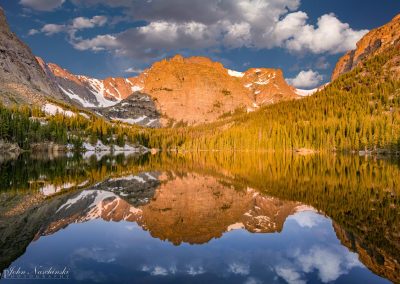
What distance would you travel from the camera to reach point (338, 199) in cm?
2417

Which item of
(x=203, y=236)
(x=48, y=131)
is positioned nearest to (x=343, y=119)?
(x=48, y=131)

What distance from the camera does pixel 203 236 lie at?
643 inches

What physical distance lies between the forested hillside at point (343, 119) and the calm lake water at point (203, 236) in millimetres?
95731

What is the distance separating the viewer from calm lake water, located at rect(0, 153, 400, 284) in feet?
38.0

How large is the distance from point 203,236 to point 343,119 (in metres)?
136

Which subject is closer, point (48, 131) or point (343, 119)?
point (343, 119)

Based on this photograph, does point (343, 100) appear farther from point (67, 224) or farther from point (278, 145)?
point (67, 224)

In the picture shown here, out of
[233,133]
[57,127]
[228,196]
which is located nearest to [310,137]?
[233,133]

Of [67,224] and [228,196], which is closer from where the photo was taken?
[67,224]

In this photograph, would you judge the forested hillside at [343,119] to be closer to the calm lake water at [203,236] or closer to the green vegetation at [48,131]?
the green vegetation at [48,131]

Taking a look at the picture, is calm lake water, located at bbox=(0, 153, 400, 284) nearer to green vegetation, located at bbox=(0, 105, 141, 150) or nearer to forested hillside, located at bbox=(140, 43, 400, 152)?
forested hillside, located at bbox=(140, 43, 400, 152)

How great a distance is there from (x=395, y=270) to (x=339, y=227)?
6008mm

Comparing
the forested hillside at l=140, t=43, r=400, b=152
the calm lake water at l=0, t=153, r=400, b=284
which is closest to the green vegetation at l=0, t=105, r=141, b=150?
the forested hillside at l=140, t=43, r=400, b=152

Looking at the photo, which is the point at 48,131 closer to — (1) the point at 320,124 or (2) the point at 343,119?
(1) the point at 320,124
